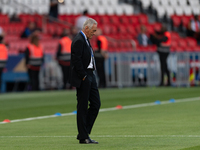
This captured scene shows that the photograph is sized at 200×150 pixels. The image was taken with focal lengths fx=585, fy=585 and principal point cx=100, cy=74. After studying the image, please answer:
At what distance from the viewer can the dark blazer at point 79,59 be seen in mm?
8339

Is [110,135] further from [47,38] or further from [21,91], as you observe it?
[47,38]

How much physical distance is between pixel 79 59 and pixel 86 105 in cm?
70

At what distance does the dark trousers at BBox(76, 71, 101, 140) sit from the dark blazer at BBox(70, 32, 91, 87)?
120 mm

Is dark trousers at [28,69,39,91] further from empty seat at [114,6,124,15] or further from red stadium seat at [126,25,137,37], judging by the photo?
empty seat at [114,6,124,15]

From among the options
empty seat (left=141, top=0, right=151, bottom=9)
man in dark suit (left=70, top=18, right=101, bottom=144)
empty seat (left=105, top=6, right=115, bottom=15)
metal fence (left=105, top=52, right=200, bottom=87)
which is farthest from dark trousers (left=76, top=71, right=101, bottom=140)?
empty seat (left=141, top=0, right=151, bottom=9)

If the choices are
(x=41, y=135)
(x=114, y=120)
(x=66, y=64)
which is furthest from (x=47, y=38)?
(x=41, y=135)

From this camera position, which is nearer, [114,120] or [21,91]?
[114,120]

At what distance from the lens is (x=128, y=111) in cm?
1432

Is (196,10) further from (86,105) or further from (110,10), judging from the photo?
(86,105)

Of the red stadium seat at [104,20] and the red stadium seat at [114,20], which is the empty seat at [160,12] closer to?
the red stadium seat at [114,20]

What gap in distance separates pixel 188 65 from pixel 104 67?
3.92 metres

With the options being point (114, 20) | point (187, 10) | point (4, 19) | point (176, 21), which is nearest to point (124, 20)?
point (114, 20)

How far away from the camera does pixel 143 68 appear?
90.7ft

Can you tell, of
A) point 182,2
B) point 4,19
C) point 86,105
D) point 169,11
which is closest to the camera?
point 86,105
